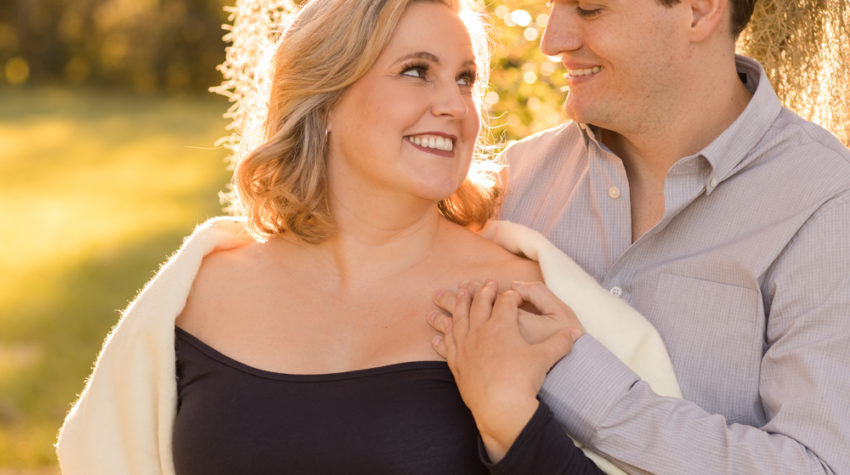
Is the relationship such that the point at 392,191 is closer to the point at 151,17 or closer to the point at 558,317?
the point at 558,317

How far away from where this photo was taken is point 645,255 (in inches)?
92.4

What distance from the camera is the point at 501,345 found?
2.08m

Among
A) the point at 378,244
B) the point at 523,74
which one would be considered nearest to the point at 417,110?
the point at 378,244

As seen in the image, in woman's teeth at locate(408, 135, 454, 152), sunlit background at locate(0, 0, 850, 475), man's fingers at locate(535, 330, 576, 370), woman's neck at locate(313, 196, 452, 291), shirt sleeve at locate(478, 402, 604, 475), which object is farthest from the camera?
sunlit background at locate(0, 0, 850, 475)

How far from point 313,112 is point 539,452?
3.27ft

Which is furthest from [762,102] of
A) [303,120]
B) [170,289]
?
[170,289]

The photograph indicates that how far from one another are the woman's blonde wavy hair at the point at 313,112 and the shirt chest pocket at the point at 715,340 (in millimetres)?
571

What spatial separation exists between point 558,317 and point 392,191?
0.49m

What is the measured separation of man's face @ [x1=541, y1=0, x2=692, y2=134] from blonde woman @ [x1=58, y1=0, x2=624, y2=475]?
0.90 ft

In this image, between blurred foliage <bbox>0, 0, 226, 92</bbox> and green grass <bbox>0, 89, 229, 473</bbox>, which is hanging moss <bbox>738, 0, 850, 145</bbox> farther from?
blurred foliage <bbox>0, 0, 226, 92</bbox>

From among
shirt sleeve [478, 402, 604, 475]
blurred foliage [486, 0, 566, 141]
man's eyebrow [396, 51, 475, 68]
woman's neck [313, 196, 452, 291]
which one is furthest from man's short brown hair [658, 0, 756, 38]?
shirt sleeve [478, 402, 604, 475]

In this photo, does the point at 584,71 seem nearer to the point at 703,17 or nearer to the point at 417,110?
the point at 703,17

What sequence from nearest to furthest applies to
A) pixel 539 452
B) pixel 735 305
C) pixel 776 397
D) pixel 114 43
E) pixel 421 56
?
pixel 539 452 → pixel 776 397 → pixel 735 305 → pixel 421 56 → pixel 114 43

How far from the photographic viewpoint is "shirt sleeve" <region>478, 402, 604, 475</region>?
77.8 inches
